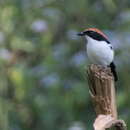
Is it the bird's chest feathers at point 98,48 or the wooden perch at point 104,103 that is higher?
the bird's chest feathers at point 98,48

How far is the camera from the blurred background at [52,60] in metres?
5.09

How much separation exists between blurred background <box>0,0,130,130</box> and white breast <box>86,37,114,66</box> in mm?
1714

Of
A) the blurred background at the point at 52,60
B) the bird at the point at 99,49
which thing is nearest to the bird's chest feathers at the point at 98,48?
the bird at the point at 99,49

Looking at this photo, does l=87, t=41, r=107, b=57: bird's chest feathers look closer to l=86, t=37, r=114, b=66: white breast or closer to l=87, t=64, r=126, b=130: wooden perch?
l=86, t=37, r=114, b=66: white breast

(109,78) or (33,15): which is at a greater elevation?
(33,15)

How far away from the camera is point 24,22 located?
5594 mm

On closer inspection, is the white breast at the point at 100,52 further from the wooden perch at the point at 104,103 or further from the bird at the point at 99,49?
the wooden perch at the point at 104,103

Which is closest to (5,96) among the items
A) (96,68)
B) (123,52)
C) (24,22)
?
(24,22)

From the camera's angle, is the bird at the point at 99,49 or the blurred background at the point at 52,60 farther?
the blurred background at the point at 52,60

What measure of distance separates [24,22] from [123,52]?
100 cm

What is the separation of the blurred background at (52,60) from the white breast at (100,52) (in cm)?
171

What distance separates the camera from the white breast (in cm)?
309

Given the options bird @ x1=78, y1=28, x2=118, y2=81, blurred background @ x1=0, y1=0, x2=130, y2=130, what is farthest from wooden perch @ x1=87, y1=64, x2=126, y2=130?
blurred background @ x1=0, y1=0, x2=130, y2=130

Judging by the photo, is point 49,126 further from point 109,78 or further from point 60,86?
point 109,78
